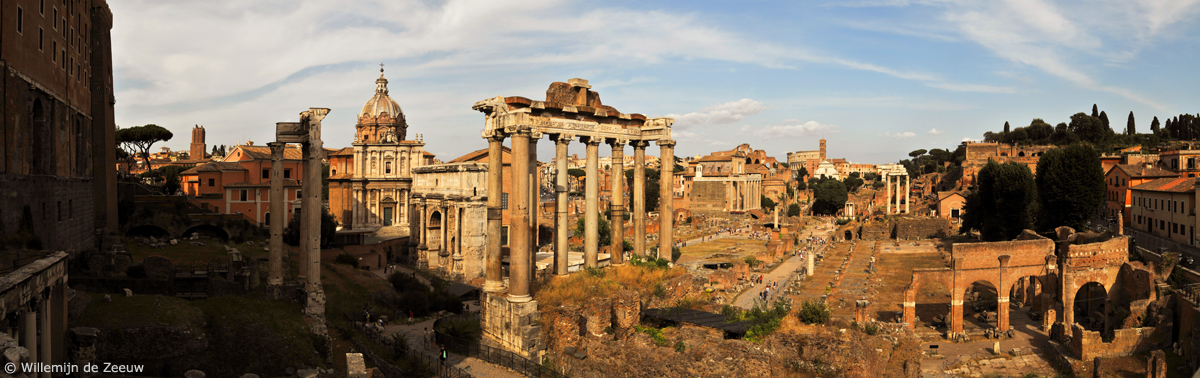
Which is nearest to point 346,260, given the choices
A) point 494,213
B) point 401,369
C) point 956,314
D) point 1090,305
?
point 401,369

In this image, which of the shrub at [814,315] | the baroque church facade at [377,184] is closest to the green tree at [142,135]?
the baroque church facade at [377,184]

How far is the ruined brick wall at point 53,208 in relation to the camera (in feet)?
64.2

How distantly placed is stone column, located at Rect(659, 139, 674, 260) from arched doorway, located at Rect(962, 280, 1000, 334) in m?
13.7

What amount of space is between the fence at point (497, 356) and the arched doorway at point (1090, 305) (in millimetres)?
25543

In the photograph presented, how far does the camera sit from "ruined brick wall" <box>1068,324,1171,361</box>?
22.6 metres

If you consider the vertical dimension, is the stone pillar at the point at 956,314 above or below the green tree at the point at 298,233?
below

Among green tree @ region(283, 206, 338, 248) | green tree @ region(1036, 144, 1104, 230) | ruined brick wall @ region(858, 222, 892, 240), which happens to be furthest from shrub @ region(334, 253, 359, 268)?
ruined brick wall @ region(858, 222, 892, 240)

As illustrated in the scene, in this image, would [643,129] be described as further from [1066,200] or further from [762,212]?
[762,212]

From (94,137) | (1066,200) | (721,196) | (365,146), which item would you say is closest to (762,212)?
(721,196)

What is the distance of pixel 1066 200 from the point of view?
1743 inches

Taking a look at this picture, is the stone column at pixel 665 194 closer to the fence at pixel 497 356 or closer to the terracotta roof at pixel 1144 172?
the fence at pixel 497 356

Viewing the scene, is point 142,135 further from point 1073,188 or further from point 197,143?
point 1073,188

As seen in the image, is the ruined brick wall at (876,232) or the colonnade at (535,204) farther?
the ruined brick wall at (876,232)

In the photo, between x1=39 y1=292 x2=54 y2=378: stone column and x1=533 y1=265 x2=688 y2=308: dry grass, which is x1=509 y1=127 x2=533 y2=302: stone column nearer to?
x1=533 y1=265 x2=688 y2=308: dry grass
